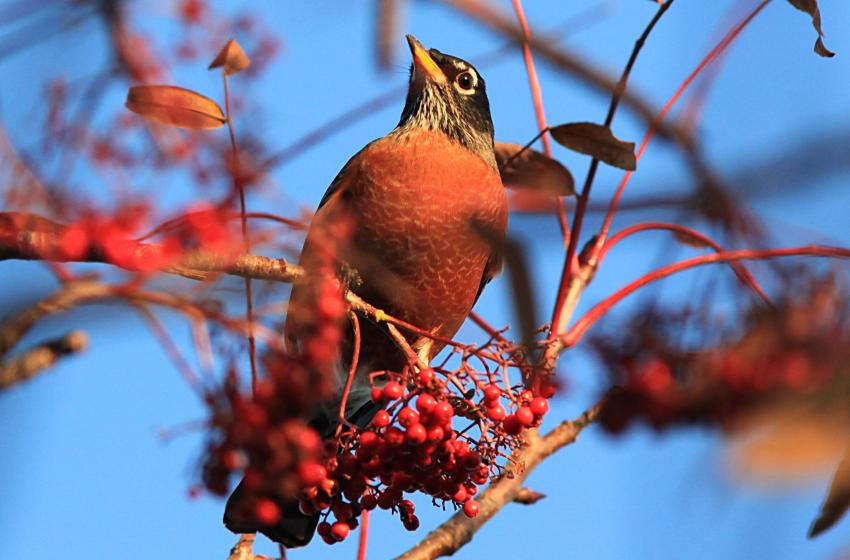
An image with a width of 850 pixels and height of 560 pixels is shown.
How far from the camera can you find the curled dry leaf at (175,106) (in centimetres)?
201

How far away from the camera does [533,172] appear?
259 centimetres

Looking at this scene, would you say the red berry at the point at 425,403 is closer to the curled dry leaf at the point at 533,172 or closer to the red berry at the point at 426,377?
the red berry at the point at 426,377

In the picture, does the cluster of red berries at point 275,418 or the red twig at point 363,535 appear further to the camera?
the red twig at point 363,535

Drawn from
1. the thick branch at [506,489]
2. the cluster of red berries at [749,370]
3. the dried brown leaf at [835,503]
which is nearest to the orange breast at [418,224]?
the thick branch at [506,489]

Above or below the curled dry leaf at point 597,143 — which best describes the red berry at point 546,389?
below

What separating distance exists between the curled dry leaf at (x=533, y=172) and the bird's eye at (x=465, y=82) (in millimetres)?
903

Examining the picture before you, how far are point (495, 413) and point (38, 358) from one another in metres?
0.98

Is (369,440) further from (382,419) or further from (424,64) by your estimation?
(424,64)

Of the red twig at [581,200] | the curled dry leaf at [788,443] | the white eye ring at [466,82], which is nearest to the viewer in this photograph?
the curled dry leaf at [788,443]

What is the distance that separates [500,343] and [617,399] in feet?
3.20

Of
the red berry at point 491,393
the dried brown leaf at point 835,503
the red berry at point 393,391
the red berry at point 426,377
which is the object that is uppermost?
the red berry at point 393,391

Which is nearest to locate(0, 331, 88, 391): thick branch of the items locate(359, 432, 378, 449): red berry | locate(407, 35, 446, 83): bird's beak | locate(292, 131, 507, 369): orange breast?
locate(359, 432, 378, 449): red berry

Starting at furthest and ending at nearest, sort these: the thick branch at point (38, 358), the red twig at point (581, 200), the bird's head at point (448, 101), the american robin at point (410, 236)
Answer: the bird's head at point (448, 101) → the american robin at point (410, 236) → the red twig at point (581, 200) → the thick branch at point (38, 358)

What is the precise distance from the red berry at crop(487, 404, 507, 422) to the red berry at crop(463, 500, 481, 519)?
0.22 m
